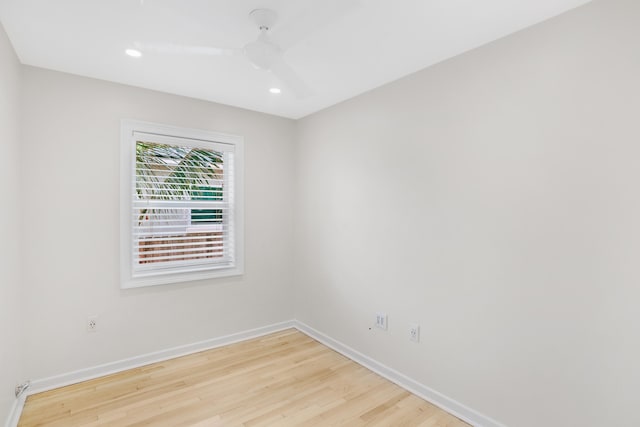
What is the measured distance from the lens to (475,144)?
2.21 metres

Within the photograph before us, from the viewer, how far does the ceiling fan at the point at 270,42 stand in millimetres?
1691

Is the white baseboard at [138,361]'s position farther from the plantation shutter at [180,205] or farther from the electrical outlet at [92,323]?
the plantation shutter at [180,205]

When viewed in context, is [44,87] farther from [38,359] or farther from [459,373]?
[459,373]

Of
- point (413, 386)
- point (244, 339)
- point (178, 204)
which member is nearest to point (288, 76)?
point (178, 204)

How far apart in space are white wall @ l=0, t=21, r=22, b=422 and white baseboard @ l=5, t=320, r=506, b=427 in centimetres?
24

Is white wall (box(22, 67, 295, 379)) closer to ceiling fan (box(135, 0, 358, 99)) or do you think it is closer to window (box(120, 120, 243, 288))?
window (box(120, 120, 243, 288))

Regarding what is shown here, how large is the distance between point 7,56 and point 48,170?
82cm

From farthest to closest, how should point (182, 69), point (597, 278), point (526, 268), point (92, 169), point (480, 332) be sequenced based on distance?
point (92, 169) < point (182, 69) < point (480, 332) < point (526, 268) < point (597, 278)

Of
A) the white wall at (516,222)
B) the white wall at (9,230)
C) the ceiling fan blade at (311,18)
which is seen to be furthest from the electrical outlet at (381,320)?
the white wall at (9,230)

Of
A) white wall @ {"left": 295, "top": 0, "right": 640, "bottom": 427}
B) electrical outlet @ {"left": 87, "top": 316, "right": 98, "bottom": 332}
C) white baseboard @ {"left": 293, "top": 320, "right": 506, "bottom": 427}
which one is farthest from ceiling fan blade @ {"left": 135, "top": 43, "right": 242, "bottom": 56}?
white baseboard @ {"left": 293, "top": 320, "right": 506, "bottom": 427}

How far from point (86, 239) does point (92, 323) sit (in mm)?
687

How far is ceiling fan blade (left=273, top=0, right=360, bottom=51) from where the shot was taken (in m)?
1.63

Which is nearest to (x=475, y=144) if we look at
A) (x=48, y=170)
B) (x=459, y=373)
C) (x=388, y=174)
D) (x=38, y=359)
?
(x=388, y=174)

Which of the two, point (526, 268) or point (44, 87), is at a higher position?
point (44, 87)
